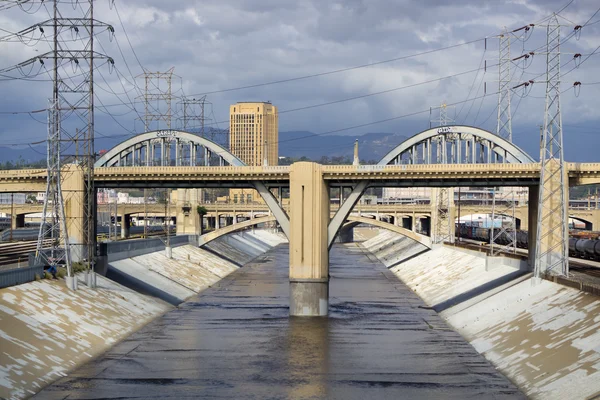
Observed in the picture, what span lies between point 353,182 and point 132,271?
2785cm

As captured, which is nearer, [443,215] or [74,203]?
[74,203]

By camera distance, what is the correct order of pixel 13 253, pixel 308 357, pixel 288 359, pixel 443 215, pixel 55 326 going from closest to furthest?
pixel 288 359 < pixel 308 357 < pixel 55 326 < pixel 13 253 < pixel 443 215

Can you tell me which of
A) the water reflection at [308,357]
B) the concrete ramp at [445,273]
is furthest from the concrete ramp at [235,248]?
the water reflection at [308,357]

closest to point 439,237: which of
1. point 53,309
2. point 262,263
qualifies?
point 262,263

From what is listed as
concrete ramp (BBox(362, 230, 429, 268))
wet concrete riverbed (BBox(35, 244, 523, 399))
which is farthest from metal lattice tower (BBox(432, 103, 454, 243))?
wet concrete riverbed (BBox(35, 244, 523, 399))

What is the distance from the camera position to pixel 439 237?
14288 cm

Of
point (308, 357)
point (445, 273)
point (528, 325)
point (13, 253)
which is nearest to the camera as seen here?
point (308, 357)

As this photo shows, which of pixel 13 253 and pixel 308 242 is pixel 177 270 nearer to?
pixel 13 253

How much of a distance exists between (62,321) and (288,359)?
14919 millimetres

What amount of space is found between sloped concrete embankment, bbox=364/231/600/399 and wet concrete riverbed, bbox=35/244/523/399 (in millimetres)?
1344

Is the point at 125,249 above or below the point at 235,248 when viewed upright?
above

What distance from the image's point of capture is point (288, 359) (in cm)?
5284

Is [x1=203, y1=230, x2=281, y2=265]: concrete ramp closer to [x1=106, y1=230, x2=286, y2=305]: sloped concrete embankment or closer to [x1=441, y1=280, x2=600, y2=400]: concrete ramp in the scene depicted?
[x1=106, y1=230, x2=286, y2=305]: sloped concrete embankment

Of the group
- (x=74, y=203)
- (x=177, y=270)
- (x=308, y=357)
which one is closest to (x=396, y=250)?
(x=177, y=270)
